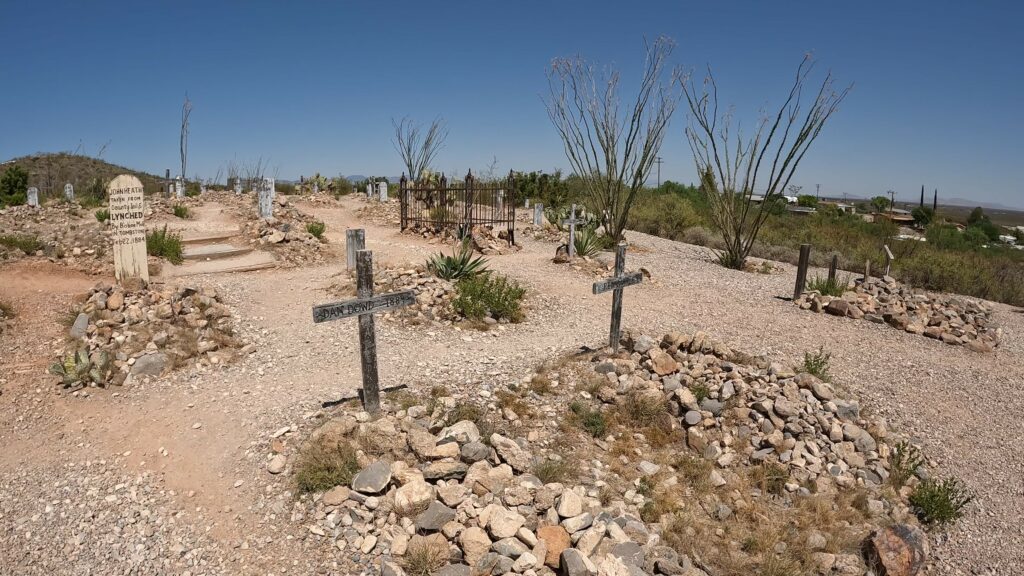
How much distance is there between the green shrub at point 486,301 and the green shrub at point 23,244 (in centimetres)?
744

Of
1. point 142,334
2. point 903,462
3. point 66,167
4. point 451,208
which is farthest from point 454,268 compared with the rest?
point 66,167

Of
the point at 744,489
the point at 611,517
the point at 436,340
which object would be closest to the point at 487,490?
the point at 611,517

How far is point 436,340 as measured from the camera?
718cm

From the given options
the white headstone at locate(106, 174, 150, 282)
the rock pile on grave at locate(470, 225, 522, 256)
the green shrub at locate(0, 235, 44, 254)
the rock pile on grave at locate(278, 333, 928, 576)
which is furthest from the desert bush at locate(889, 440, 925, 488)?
the green shrub at locate(0, 235, 44, 254)

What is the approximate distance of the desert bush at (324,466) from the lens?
3891mm

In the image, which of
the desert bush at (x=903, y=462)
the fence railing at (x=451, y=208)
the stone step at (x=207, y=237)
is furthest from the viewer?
the fence railing at (x=451, y=208)

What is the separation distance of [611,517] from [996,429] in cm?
489

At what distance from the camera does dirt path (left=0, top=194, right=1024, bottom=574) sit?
3.73 meters

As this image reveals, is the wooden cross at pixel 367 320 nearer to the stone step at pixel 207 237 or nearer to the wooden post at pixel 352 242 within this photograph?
the wooden post at pixel 352 242

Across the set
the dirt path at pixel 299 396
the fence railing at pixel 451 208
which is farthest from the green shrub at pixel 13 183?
the dirt path at pixel 299 396

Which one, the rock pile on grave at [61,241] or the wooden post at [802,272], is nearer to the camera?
the rock pile on grave at [61,241]

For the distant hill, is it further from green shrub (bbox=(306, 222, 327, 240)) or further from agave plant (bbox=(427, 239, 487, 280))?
agave plant (bbox=(427, 239, 487, 280))

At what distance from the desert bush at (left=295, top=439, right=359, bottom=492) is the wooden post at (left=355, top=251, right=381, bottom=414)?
0.70m

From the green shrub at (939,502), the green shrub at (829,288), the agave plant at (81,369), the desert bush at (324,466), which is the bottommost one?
the green shrub at (939,502)
